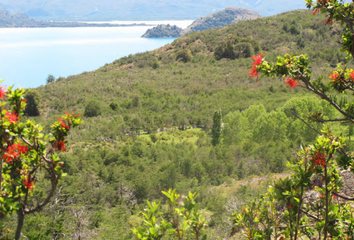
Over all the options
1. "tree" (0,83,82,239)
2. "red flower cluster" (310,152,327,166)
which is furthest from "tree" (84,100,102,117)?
"red flower cluster" (310,152,327,166)

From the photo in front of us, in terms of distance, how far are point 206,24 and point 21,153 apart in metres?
175

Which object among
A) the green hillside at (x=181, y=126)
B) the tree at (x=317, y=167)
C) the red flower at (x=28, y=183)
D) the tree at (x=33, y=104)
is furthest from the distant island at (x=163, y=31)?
the red flower at (x=28, y=183)

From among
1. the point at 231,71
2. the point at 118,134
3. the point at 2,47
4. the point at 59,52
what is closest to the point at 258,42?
the point at 231,71

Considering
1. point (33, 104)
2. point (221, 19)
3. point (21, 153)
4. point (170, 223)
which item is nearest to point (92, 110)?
point (33, 104)

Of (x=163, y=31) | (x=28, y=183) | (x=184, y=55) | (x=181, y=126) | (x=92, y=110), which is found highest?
(x=163, y=31)

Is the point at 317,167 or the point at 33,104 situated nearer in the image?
the point at 317,167

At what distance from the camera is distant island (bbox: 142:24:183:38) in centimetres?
14350

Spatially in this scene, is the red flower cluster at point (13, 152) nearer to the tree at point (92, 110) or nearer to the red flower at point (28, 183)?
the red flower at point (28, 183)

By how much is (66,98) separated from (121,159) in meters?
25.5

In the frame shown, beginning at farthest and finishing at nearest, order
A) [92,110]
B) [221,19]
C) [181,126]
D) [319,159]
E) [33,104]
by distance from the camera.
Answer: [221,19]
[92,110]
[33,104]
[181,126]
[319,159]

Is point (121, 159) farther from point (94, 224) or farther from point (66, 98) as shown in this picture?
point (66, 98)

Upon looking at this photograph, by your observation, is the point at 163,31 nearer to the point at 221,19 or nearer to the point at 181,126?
the point at 221,19

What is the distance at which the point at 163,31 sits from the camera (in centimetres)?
14850

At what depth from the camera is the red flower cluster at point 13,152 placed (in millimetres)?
2553
